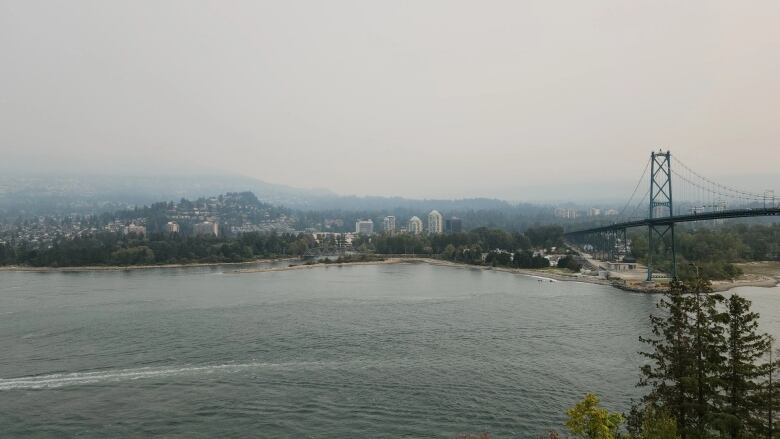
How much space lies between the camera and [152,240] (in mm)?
44094

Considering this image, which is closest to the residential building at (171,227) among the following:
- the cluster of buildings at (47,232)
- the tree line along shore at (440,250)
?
the cluster of buildings at (47,232)

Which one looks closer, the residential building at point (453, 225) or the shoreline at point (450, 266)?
the shoreline at point (450, 266)

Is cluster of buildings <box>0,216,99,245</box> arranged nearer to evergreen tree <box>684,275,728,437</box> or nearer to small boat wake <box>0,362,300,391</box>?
small boat wake <box>0,362,300,391</box>

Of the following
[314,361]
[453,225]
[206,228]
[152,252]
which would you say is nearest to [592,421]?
[314,361]

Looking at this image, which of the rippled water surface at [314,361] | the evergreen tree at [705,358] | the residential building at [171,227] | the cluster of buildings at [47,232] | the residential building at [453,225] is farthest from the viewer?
the residential building at [453,225]

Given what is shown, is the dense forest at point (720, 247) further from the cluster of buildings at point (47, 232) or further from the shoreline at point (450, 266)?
the cluster of buildings at point (47, 232)

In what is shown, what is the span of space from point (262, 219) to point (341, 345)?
81632mm

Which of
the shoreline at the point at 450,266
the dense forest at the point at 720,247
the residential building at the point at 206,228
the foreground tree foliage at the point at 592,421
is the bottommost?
the shoreline at the point at 450,266

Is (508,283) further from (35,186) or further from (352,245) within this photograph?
(35,186)

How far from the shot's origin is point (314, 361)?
11727 millimetres

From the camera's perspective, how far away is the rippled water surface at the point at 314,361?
28.6 ft

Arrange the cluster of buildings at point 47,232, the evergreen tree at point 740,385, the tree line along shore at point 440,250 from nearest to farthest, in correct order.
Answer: the evergreen tree at point 740,385
the tree line along shore at point 440,250
the cluster of buildings at point 47,232

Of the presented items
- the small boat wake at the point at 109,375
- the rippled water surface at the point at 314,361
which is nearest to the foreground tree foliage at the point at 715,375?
the rippled water surface at the point at 314,361

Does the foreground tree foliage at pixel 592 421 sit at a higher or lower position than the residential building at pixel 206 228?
lower
